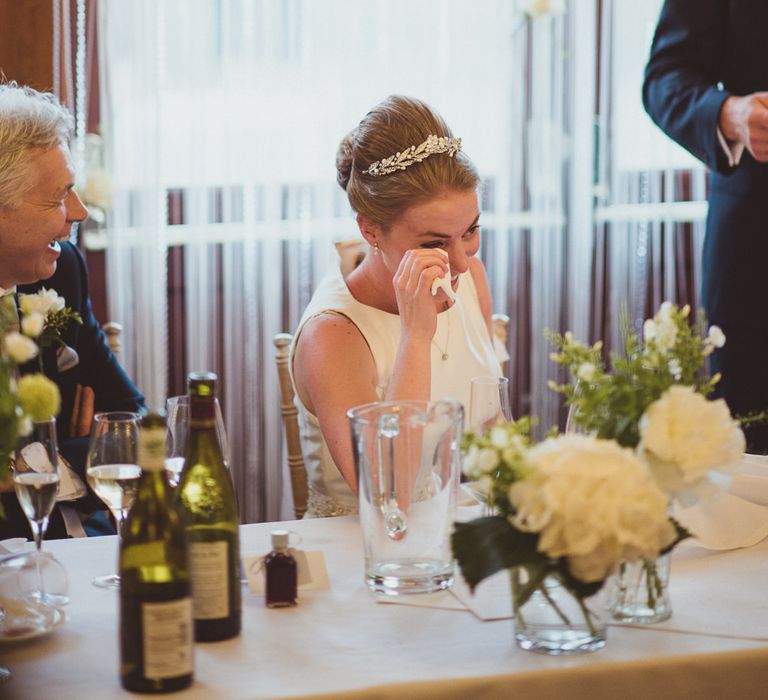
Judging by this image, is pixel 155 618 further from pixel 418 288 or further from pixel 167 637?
pixel 418 288

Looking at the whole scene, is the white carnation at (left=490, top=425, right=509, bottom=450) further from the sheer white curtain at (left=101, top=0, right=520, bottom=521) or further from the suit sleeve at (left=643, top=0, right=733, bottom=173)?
the sheer white curtain at (left=101, top=0, right=520, bottom=521)

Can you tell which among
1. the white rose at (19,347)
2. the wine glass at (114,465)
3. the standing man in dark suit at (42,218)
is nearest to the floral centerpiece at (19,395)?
the white rose at (19,347)

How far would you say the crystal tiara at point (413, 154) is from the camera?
86.4 inches

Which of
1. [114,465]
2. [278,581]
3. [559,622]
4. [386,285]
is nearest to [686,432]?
[559,622]

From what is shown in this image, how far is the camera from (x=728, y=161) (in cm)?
270

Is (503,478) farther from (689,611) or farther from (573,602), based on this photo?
(689,611)

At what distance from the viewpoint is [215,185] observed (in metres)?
3.68

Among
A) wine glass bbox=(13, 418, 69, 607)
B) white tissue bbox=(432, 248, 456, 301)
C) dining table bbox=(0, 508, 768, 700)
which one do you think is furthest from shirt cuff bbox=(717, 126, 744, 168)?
wine glass bbox=(13, 418, 69, 607)

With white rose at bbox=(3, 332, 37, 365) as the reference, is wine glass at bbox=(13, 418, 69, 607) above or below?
below

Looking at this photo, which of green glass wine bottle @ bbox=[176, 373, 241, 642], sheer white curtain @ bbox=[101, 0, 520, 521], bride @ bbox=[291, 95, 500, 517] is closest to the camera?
green glass wine bottle @ bbox=[176, 373, 241, 642]

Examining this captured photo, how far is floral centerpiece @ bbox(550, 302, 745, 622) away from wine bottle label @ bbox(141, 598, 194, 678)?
46 cm

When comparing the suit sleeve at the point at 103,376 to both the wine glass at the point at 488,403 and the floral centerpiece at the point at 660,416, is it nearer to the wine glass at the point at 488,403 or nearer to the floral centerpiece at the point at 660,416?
the wine glass at the point at 488,403

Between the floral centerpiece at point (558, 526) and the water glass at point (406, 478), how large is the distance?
17 centimetres

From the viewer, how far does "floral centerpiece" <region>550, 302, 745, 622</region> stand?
111 cm
